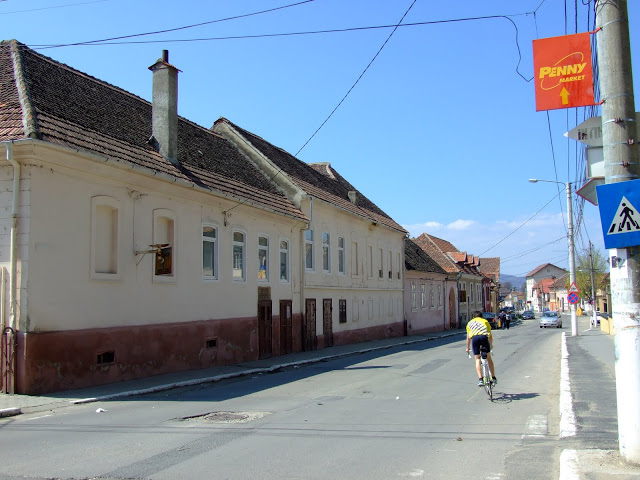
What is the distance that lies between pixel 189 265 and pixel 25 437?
9623 millimetres

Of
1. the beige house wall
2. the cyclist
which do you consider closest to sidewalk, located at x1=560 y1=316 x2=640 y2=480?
the cyclist

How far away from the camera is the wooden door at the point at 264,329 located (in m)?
21.7

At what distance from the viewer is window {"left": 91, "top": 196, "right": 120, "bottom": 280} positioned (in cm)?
1425

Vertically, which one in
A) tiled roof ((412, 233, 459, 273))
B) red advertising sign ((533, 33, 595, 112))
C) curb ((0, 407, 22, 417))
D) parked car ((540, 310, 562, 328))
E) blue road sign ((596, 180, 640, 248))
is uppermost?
tiled roof ((412, 233, 459, 273))

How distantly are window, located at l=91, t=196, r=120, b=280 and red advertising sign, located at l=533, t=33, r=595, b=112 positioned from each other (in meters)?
10.7

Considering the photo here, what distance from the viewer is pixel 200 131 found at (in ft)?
80.8

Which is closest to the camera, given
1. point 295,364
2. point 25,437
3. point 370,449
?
point 370,449

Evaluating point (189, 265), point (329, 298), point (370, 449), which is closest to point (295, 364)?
point (189, 265)

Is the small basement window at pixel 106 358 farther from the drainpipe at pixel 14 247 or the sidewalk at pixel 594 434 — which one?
the sidewalk at pixel 594 434

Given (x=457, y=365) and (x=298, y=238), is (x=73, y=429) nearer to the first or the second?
(x=457, y=365)

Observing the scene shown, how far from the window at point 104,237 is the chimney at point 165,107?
365cm

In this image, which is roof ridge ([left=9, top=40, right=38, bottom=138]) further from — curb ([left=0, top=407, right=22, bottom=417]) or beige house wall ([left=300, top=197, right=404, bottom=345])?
beige house wall ([left=300, top=197, right=404, bottom=345])

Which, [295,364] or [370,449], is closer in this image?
[370,449]

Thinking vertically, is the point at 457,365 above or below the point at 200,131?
below
